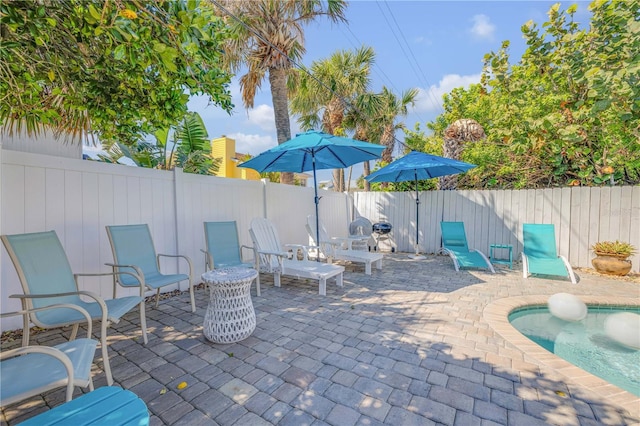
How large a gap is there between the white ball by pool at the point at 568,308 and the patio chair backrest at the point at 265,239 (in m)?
4.31

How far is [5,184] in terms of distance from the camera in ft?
9.82

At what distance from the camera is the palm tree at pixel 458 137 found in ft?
29.5

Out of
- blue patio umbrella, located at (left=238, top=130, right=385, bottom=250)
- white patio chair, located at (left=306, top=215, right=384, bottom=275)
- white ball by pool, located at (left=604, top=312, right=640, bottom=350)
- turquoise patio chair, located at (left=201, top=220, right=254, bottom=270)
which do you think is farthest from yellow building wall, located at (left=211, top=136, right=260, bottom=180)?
white ball by pool, located at (left=604, top=312, right=640, bottom=350)

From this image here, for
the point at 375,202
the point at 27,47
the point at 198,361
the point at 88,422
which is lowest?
the point at 198,361

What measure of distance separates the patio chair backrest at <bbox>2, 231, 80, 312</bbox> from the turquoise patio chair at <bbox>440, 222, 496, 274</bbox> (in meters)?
6.66

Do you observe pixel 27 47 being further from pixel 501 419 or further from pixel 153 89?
pixel 501 419

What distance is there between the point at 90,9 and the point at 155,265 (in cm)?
320

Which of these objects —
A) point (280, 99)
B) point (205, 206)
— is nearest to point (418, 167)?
point (280, 99)

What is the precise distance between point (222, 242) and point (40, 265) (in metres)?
2.44

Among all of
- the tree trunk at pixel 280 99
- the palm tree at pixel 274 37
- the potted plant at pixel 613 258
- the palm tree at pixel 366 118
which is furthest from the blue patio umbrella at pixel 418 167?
the potted plant at pixel 613 258

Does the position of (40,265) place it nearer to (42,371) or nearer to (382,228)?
(42,371)

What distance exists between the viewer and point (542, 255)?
5.99 metres

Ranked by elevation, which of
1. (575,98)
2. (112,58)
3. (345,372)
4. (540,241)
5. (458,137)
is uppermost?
(575,98)

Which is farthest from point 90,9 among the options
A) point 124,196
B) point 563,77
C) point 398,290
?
point 563,77
